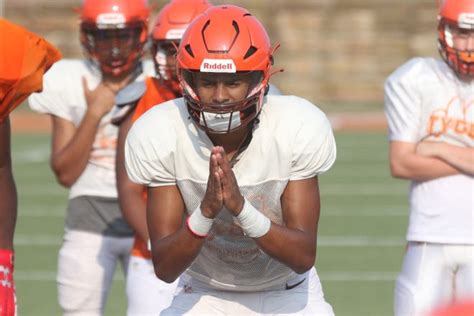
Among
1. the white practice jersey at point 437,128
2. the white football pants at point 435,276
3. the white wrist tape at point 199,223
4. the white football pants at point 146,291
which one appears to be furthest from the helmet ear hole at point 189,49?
the white football pants at point 435,276

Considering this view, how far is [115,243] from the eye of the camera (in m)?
5.95

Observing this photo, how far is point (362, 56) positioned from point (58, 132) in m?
15.0

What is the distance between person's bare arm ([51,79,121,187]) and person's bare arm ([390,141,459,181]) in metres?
1.41

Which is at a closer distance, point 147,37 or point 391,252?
point 147,37

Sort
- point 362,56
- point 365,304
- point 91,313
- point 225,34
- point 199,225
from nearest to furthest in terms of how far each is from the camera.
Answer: point 199,225 < point 225,34 < point 91,313 < point 365,304 < point 362,56

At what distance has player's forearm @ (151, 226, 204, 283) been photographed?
381cm

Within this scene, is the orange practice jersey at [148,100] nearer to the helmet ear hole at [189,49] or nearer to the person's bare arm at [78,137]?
the person's bare arm at [78,137]

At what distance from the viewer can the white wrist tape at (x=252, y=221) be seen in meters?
3.70

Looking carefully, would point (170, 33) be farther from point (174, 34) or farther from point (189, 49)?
point (189, 49)

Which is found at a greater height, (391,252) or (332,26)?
(391,252)

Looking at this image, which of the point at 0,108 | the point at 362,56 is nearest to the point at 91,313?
the point at 0,108

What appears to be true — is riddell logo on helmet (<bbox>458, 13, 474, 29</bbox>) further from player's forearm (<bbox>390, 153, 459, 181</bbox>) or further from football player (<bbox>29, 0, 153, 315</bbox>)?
football player (<bbox>29, 0, 153, 315</bbox>)

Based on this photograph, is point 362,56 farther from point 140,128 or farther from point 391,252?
point 140,128

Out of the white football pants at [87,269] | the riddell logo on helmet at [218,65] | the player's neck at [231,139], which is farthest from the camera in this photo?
the white football pants at [87,269]
